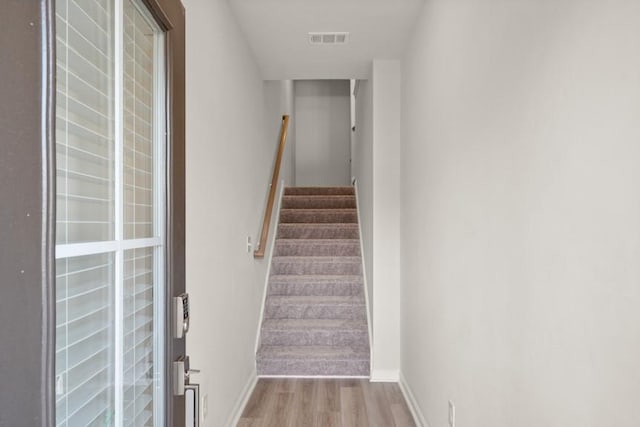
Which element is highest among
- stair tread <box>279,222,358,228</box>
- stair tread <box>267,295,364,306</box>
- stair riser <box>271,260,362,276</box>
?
stair tread <box>279,222,358,228</box>

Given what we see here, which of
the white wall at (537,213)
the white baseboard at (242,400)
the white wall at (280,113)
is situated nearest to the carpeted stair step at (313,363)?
the white baseboard at (242,400)

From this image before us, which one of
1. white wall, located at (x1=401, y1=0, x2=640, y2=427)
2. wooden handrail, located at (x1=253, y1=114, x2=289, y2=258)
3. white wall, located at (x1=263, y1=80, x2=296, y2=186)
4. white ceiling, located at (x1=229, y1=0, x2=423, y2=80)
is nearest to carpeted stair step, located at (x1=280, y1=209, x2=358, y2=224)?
white wall, located at (x1=263, y1=80, x2=296, y2=186)

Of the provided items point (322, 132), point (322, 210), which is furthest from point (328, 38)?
point (322, 132)

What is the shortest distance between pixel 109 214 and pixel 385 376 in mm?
2852

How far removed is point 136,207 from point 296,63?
2.67 m

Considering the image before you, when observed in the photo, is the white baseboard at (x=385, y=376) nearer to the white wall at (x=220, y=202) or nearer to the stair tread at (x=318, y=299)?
the stair tread at (x=318, y=299)

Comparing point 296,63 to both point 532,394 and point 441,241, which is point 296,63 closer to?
point 441,241

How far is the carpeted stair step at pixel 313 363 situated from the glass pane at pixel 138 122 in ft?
8.56

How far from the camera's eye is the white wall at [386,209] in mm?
3156

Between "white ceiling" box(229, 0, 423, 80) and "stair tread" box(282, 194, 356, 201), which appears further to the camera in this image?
"stair tread" box(282, 194, 356, 201)

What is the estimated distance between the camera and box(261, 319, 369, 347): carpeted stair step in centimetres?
350

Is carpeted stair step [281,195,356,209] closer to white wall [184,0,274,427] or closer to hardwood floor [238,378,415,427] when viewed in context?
white wall [184,0,274,427]

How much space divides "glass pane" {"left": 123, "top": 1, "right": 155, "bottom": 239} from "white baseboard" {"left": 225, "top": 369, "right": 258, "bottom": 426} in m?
1.84

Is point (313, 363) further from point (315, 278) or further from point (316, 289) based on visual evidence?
point (315, 278)
